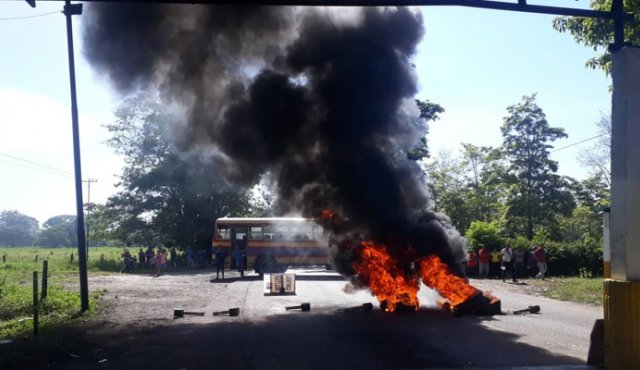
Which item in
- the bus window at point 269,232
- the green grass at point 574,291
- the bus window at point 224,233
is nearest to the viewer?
the green grass at point 574,291

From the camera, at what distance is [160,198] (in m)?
39.5

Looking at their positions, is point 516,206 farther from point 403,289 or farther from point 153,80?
point 153,80

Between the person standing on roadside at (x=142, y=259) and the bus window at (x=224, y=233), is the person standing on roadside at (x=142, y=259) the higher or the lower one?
the lower one

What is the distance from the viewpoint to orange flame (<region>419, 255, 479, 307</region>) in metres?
12.4

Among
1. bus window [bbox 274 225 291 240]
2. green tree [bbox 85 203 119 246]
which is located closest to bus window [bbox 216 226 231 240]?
bus window [bbox 274 225 291 240]

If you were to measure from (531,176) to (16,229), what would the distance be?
13585 cm

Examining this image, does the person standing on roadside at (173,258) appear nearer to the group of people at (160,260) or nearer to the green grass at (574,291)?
the group of people at (160,260)

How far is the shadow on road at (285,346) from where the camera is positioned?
25.1 feet

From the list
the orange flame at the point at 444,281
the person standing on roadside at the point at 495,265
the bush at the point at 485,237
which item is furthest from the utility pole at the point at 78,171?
the bush at the point at 485,237

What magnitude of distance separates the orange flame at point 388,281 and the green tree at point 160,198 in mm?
25633

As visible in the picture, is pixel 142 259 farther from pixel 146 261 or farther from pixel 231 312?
pixel 231 312

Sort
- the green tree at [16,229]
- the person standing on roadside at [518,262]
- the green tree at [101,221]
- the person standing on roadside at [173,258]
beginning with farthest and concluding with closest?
the green tree at [16,229] → the green tree at [101,221] → the person standing on roadside at [173,258] → the person standing on roadside at [518,262]

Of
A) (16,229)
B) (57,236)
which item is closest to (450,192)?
(57,236)

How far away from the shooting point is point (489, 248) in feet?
89.9
